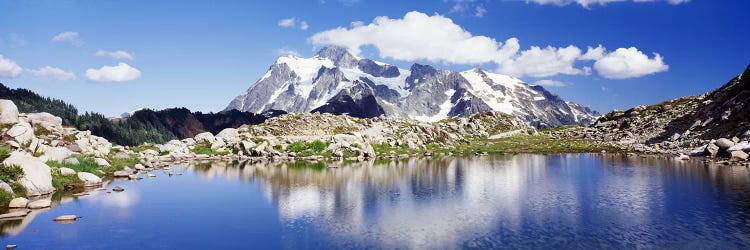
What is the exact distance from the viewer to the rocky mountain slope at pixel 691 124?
99769mm

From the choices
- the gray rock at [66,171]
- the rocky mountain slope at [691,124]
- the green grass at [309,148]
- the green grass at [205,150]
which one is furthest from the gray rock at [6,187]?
the rocky mountain slope at [691,124]

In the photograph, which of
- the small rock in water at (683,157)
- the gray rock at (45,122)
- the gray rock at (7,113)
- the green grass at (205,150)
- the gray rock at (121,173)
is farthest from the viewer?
the green grass at (205,150)

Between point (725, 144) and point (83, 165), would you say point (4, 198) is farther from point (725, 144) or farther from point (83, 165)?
point (725, 144)

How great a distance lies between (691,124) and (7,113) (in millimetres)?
142966

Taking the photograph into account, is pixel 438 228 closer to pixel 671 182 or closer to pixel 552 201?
pixel 552 201

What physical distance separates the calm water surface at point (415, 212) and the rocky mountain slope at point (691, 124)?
109ft

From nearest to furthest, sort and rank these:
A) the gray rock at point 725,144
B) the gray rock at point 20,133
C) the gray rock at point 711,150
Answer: the gray rock at point 20,133, the gray rock at point 725,144, the gray rock at point 711,150

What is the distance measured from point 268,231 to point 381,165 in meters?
58.7

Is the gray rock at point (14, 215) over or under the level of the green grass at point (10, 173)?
under

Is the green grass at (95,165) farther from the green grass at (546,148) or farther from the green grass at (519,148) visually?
the green grass at (546,148)

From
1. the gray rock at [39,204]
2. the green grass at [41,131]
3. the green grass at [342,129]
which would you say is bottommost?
the gray rock at [39,204]

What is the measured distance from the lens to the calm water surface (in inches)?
1425

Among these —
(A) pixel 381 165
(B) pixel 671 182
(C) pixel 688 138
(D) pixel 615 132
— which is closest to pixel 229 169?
(A) pixel 381 165

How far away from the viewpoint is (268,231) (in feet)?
132
